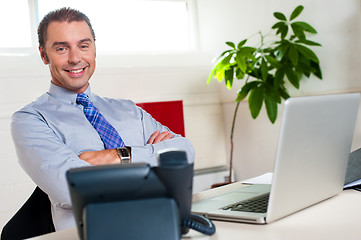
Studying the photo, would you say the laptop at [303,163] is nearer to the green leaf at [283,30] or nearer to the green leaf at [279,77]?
the green leaf at [279,77]

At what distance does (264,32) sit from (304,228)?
2.77m

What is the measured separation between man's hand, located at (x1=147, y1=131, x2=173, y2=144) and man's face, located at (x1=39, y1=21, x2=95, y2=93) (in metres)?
0.39

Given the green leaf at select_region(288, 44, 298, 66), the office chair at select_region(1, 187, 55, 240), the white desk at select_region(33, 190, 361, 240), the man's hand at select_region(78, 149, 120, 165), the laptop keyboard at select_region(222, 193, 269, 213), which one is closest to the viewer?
the white desk at select_region(33, 190, 361, 240)

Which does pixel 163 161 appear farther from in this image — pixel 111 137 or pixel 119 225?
pixel 111 137

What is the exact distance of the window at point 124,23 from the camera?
3469 mm

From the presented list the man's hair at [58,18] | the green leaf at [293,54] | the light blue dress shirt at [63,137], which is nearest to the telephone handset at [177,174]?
the light blue dress shirt at [63,137]

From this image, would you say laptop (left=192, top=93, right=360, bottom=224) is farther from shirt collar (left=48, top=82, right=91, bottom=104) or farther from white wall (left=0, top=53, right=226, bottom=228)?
white wall (left=0, top=53, right=226, bottom=228)

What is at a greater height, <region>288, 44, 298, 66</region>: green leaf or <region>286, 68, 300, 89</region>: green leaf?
<region>288, 44, 298, 66</region>: green leaf

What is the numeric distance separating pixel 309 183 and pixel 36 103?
1.24m

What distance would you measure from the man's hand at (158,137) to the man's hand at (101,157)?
299 mm

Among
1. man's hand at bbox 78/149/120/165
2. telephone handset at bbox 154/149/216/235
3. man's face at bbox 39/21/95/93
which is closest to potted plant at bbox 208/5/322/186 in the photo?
man's face at bbox 39/21/95/93

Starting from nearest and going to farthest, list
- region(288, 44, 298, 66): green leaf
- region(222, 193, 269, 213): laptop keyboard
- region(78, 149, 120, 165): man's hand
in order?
1. region(222, 193, 269, 213): laptop keyboard
2. region(78, 149, 120, 165): man's hand
3. region(288, 44, 298, 66): green leaf

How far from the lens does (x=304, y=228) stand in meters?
1.03

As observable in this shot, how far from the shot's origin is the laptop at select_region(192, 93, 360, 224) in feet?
3.26
